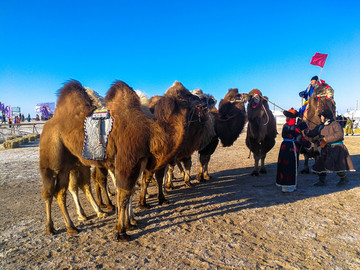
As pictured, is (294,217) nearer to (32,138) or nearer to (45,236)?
(45,236)

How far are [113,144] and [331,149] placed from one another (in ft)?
19.9

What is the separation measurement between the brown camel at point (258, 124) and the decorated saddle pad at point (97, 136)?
514 cm

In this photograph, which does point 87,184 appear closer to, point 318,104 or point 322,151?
point 322,151

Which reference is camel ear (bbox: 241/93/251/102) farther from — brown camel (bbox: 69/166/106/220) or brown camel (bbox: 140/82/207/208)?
brown camel (bbox: 69/166/106/220)

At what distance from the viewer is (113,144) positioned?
151 inches

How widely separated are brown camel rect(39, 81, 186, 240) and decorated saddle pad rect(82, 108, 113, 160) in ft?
0.27

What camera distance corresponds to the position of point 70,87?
173 inches

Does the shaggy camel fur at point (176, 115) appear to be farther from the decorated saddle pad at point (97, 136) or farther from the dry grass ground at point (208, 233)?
the dry grass ground at point (208, 233)

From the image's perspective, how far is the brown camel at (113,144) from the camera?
3.74 meters

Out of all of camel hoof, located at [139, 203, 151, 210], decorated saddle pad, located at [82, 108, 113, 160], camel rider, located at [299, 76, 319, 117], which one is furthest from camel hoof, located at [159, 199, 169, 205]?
camel rider, located at [299, 76, 319, 117]

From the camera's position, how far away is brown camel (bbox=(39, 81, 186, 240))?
12.3 feet

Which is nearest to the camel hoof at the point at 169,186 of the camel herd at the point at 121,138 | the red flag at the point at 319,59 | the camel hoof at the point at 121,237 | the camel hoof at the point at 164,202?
the camel hoof at the point at 164,202

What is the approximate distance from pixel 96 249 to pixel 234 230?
92.0 inches

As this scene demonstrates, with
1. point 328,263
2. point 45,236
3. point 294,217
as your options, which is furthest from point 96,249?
point 294,217
